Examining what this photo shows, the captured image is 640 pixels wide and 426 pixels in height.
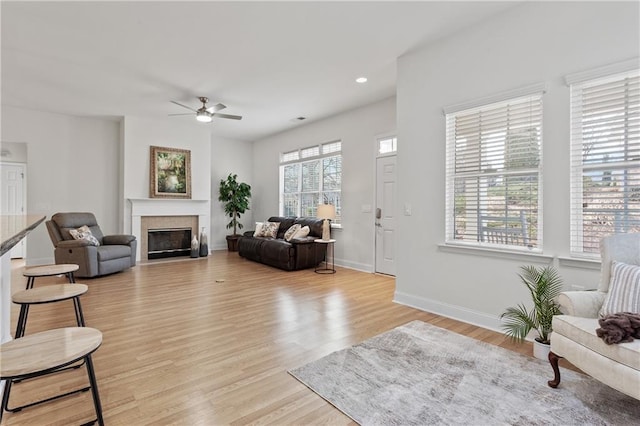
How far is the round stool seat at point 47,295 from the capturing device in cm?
189

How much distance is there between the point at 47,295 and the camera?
1968 mm

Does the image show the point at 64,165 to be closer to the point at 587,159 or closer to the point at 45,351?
the point at 45,351

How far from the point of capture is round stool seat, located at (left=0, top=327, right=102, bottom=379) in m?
1.14

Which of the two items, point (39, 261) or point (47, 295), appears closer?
point (47, 295)

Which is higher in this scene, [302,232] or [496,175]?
[496,175]

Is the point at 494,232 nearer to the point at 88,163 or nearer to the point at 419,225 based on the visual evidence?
the point at 419,225

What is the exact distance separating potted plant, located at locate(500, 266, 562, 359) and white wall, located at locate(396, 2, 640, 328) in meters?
0.08

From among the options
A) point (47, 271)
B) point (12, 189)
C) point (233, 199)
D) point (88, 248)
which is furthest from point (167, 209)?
point (47, 271)

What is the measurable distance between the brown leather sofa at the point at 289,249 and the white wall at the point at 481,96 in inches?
91.1

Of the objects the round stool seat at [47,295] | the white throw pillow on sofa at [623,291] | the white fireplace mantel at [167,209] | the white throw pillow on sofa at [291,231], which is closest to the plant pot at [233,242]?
the white fireplace mantel at [167,209]

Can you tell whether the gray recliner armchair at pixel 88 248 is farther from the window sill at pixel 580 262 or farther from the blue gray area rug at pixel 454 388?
the window sill at pixel 580 262

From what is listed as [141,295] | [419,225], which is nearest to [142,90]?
[141,295]

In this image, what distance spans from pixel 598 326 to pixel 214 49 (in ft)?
14.2

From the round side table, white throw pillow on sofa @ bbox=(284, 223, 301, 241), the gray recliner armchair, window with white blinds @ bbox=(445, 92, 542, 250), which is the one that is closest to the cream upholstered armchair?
window with white blinds @ bbox=(445, 92, 542, 250)
